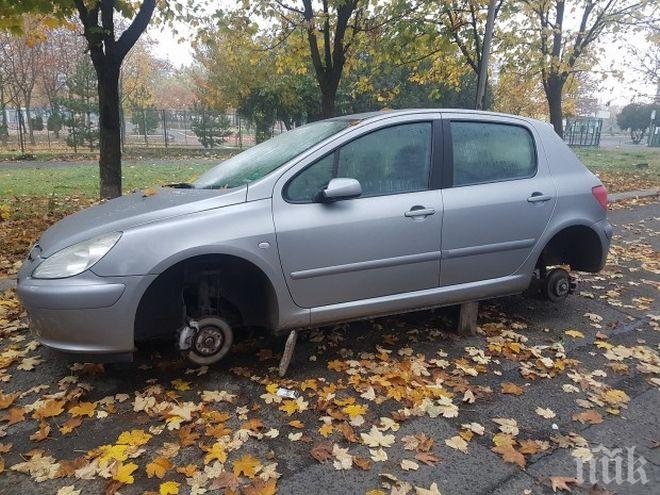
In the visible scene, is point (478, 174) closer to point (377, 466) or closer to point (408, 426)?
point (408, 426)

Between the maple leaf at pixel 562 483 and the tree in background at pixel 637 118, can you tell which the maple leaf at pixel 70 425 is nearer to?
the maple leaf at pixel 562 483

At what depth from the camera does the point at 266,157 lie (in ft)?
12.0

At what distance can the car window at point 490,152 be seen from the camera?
378 cm

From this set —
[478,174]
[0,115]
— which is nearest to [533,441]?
[478,174]

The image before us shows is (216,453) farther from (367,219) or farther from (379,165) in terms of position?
(379,165)

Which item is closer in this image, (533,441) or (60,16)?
(533,441)

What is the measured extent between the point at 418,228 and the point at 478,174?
77 centimetres

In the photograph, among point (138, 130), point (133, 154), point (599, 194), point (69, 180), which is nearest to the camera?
point (599, 194)

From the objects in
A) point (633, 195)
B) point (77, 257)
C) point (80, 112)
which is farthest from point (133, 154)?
point (77, 257)

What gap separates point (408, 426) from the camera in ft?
9.23

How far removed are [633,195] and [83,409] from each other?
41.2ft

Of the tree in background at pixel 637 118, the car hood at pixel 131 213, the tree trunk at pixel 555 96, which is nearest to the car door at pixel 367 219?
the car hood at pixel 131 213

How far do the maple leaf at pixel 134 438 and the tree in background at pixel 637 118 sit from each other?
5646 cm

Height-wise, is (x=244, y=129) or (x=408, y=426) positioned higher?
(x=244, y=129)
